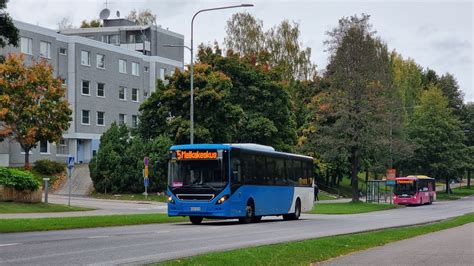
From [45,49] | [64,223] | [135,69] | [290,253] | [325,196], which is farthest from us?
[135,69]

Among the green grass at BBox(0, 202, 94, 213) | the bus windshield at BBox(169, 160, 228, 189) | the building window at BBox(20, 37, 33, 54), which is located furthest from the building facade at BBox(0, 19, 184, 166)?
the bus windshield at BBox(169, 160, 228, 189)

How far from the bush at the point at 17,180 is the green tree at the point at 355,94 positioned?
2871cm

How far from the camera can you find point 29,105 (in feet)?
178

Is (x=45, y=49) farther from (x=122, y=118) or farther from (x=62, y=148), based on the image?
(x=122, y=118)

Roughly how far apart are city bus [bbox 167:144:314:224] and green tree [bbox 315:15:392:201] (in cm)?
2897

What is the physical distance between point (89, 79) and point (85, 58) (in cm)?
196

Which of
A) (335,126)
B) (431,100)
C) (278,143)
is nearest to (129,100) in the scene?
(278,143)

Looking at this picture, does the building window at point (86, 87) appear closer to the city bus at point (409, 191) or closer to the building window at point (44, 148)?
the building window at point (44, 148)

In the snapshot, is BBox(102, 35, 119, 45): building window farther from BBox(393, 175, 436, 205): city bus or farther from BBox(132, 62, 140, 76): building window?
BBox(393, 175, 436, 205): city bus

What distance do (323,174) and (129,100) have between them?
2095 centimetres

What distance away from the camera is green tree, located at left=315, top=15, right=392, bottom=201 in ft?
194

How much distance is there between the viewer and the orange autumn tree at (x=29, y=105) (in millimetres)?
53625

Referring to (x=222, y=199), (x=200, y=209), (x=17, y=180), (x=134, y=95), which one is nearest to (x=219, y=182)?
(x=222, y=199)

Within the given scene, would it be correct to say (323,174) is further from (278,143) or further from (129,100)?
(129,100)
